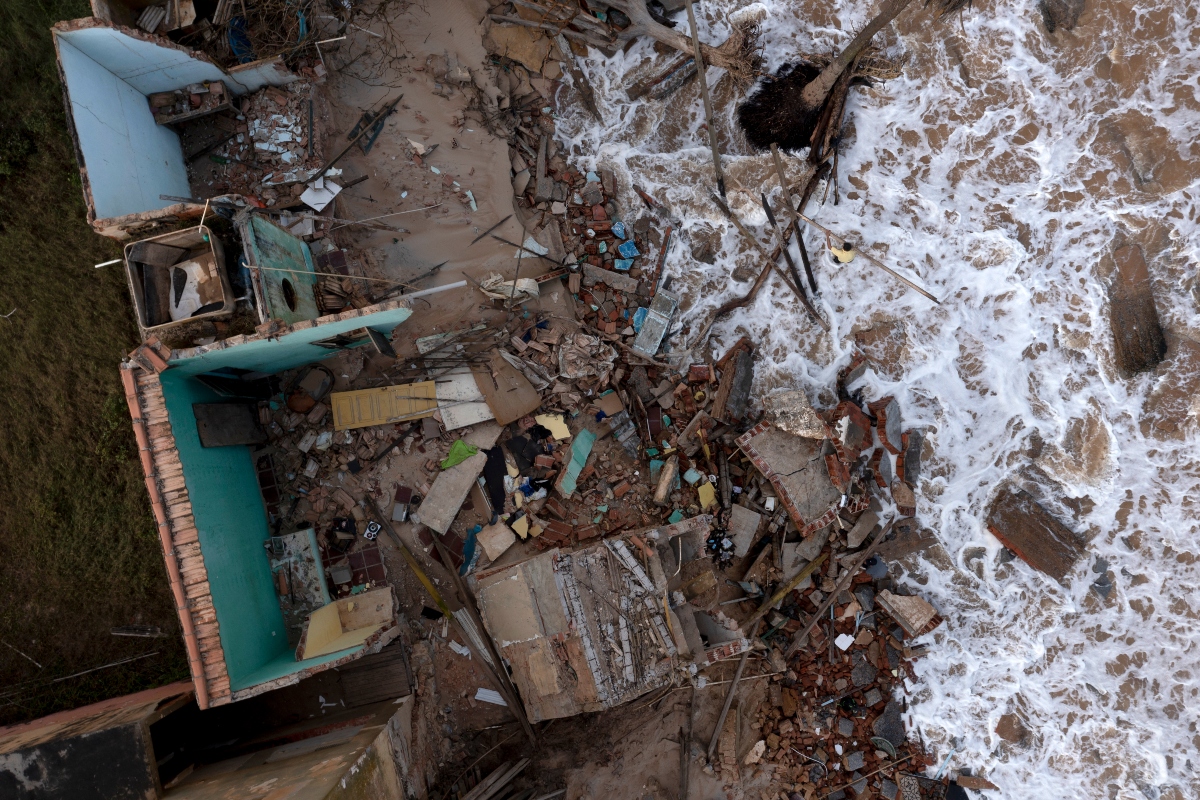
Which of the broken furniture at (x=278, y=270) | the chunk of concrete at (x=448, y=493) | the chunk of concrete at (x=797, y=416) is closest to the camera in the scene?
the broken furniture at (x=278, y=270)

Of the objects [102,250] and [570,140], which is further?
[570,140]

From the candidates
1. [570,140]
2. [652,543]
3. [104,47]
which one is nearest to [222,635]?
[652,543]

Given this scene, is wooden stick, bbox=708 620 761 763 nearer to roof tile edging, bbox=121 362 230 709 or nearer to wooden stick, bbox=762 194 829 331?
wooden stick, bbox=762 194 829 331

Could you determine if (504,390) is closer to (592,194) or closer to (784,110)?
(592,194)

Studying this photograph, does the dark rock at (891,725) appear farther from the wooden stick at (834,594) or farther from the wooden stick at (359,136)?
the wooden stick at (359,136)

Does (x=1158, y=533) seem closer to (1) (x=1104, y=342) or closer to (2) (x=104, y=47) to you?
(1) (x=1104, y=342)

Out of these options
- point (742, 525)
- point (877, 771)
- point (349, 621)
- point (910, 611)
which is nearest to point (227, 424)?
point (349, 621)

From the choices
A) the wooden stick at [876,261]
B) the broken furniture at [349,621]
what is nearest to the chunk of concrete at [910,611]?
the wooden stick at [876,261]
